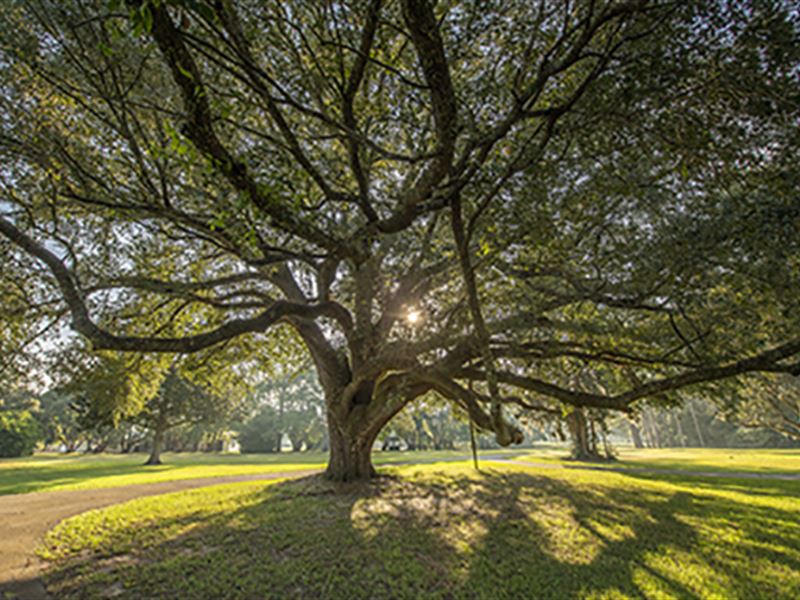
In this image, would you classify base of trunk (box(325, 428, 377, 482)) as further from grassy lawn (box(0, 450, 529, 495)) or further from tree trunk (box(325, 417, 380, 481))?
grassy lawn (box(0, 450, 529, 495))

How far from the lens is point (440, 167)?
4.85 m

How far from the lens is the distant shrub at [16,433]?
100ft

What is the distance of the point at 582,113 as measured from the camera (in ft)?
16.2

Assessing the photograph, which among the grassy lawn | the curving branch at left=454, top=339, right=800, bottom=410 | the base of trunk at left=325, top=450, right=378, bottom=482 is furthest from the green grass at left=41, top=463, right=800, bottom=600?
the grassy lawn

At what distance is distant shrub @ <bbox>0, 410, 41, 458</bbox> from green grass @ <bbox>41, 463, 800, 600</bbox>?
3312cm

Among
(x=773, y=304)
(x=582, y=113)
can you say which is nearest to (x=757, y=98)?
(x=582, y=113)

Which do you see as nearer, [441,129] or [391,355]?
[441,129]

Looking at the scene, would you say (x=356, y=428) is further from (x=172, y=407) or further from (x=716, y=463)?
(x=716, y=463)

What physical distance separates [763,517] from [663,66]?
8946 millimetres

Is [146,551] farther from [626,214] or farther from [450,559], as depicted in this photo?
[626,214]

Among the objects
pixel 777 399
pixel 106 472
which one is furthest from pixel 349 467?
pixel 777 399

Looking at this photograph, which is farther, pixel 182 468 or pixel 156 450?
pixel 156 450

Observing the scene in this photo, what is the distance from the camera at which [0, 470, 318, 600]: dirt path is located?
4664mm

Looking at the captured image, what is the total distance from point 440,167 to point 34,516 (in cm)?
1071
